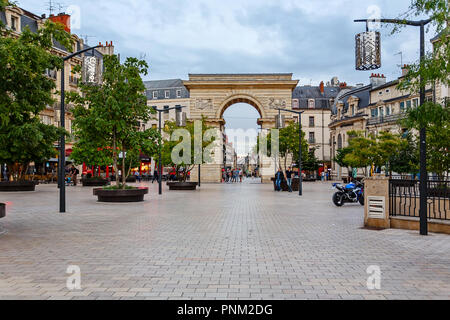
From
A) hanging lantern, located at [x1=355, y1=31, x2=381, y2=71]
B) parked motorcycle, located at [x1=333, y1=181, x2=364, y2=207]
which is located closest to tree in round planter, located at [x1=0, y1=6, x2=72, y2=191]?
hanging lantern, located at [x1=355, y1=31, x2=381, y2=71]

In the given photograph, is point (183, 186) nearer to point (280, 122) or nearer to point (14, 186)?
point (280, 122)

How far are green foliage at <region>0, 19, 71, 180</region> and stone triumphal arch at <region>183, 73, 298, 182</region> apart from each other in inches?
1520

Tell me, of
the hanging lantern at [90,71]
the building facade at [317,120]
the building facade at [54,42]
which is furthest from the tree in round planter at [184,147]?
the building facade at [317,120]

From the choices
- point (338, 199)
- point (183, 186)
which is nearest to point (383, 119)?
point (183, 186)

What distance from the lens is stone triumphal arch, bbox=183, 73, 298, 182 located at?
48969 mm

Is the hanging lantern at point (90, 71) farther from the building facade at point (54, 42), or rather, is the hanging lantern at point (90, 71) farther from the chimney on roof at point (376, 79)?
the chimney on roof at point (376, 79)

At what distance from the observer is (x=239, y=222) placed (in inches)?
469

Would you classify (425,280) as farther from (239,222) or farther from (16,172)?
(16,172)

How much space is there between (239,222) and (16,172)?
24.6 m

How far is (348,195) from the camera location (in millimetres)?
17641

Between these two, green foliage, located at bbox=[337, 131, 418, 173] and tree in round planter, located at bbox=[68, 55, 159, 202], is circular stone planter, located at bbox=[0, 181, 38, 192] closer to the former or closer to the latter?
tree in round planter, located at bbox=[68, 55, 159, 202]

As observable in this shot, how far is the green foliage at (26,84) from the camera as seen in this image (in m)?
8.63

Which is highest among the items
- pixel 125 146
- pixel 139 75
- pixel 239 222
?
pixel 139 75
